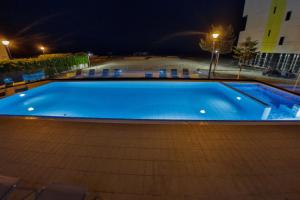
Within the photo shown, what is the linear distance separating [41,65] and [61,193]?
1108 cm

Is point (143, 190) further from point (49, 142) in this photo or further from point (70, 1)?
point (70, 1)

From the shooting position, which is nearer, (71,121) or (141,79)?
(71,121)

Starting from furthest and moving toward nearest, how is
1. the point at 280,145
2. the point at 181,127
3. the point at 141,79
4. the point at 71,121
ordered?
the point at 141,79 < the point at 71,121 < the point at 181,127 < the point at 280,145

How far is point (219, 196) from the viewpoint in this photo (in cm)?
181

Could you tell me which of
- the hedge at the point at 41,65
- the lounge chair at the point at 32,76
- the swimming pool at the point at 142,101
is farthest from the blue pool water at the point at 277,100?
the hedge at the point at 41,65

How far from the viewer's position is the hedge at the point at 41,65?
820 centimetres

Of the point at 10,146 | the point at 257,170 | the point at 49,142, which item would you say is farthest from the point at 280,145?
the point at 10,146

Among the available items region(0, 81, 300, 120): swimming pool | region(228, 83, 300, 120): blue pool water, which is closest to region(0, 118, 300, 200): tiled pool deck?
region(0, 81, 300, 120): swimming pool

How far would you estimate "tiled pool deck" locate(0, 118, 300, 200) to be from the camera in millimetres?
1914

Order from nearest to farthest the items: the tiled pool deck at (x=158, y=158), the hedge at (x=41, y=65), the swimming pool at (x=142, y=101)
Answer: the tiled pool deck at (x=158, y=158) < the swimming pool at (x=142, y=101) < the hedge at (x=41, y=65)

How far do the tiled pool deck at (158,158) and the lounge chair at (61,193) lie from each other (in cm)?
43

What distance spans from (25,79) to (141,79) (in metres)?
6.20

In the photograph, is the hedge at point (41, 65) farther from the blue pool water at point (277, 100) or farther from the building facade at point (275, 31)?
the building facade at point (275, 31)

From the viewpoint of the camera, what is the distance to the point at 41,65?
33.3ft
